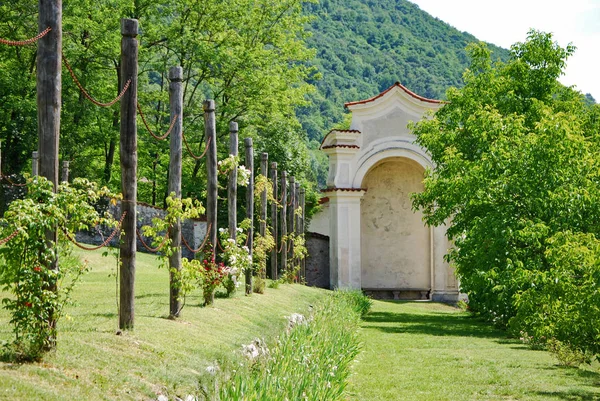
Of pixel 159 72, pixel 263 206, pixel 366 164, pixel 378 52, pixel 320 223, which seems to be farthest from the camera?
pixel 378 52

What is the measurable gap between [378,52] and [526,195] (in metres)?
84.5

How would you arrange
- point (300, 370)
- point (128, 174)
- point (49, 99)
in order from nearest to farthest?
point (49, 99), point (300, 370), point (128, 174)

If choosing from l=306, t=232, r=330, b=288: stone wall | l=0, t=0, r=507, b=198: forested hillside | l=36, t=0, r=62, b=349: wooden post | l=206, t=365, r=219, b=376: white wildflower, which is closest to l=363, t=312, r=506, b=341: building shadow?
l=206, t=365, r=219, b=376: white wildflower

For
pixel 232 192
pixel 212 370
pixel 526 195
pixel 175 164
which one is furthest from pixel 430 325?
pixel 212 370

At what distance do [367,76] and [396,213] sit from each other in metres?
57.6

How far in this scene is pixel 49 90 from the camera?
7.80 meters

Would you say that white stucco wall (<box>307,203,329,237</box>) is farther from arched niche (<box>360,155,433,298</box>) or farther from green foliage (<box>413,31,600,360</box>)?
green foliage (<box>413,31,600,360</box>)

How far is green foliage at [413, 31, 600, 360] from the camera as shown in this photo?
11.8 meters

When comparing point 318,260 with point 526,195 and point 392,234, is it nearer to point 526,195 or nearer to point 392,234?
point 392,234

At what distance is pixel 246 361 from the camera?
9852 millimetres

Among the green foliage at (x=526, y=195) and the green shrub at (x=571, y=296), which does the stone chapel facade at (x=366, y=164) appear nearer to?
the green foliage at (x=526, y=195)

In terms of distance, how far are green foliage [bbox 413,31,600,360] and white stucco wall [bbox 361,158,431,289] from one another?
587 inches

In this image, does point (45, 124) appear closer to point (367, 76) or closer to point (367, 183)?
point (367, 183)

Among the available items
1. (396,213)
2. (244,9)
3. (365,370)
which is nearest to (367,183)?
(396,213)
